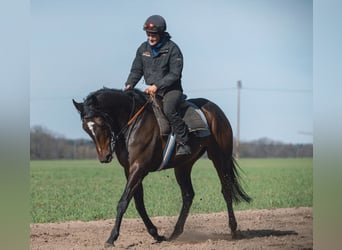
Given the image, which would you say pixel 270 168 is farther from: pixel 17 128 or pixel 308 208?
pixel 17 128

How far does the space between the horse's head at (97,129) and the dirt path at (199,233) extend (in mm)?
953

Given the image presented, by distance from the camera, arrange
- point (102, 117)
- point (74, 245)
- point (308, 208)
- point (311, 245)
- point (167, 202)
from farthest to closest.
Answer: point (167, 202)
point (308, 208)
point (311, 245)
point (74, 245)
point (102, 117)

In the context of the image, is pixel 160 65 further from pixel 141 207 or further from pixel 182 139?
pixel 141 207

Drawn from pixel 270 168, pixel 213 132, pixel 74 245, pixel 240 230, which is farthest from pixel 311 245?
pixel 270 168

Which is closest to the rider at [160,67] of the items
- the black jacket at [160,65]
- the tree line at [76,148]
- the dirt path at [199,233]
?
the black jacket at [160,65]

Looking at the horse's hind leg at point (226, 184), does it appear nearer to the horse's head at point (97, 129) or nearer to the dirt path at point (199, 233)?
the dirt path at point (199, 233)

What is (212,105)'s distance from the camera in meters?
6.88

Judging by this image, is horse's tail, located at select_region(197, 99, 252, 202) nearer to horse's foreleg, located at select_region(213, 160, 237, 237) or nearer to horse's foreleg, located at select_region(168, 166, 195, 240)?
horse's foreleg, located at select_region(213, 160, 237, 237)

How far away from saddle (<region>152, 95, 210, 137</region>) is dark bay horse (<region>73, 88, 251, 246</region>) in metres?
0.06

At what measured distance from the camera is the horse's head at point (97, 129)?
539 centimetres

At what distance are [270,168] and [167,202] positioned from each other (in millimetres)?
10596

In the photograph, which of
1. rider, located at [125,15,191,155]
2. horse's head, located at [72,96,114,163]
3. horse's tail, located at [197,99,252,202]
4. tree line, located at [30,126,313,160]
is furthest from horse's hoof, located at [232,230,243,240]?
horse's head, located at [72,96,114,163]

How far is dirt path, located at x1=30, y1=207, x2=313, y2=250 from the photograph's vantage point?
6148 mm

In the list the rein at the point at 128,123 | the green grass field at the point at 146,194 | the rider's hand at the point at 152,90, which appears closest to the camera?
the rein at the point at 128,123
